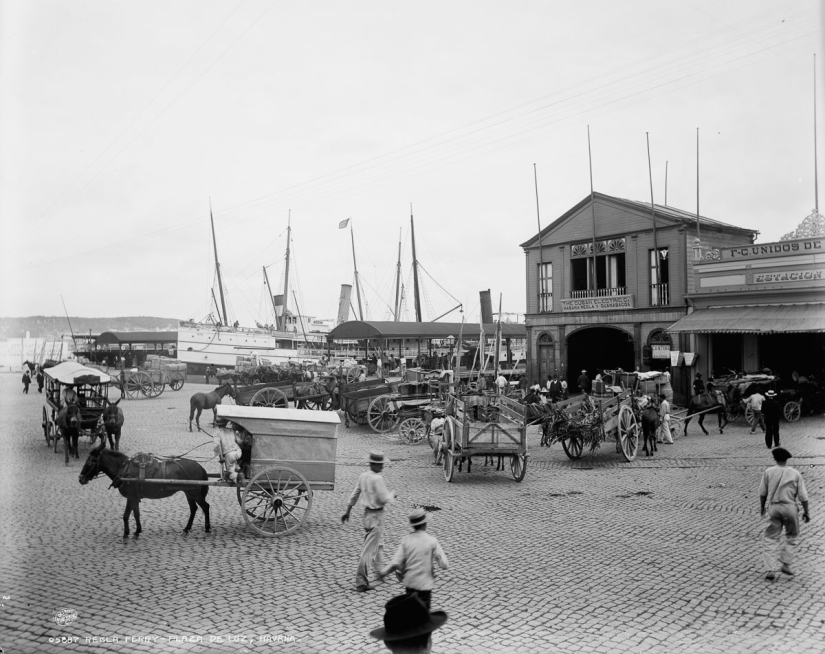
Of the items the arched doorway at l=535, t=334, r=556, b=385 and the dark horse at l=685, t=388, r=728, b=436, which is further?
the arched doorway at l=535, t=334, r=556, b=385

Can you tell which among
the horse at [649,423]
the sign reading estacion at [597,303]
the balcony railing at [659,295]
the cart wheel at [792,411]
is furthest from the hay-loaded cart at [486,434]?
the sign reading estacion at [597,303]

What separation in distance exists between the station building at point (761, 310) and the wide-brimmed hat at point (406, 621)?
65.6 feet

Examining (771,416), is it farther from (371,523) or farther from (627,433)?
(371,523)

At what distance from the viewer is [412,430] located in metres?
18.8

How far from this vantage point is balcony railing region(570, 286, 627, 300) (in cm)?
2911

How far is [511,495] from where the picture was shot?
12.2m

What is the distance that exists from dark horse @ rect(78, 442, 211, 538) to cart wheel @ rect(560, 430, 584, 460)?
870 centimetres

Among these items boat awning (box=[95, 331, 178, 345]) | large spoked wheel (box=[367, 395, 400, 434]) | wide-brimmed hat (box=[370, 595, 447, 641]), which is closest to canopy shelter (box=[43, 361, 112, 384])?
large spoked wheel (box=[367, 395, 400, 434])

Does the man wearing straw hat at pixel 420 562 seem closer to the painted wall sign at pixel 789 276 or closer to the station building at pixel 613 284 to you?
the painted wall sign at pixel 789 276

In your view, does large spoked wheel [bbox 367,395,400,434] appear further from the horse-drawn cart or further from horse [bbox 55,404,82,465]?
horse [bbox 55,404,82,465]

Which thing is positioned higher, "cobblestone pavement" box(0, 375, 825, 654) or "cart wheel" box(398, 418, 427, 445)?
"cart wheel" box(398, 418, 427, 445)

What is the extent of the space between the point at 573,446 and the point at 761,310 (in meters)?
10.9

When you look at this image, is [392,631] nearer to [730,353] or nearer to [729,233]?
[730,353]

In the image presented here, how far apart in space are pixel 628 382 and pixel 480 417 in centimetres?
740
